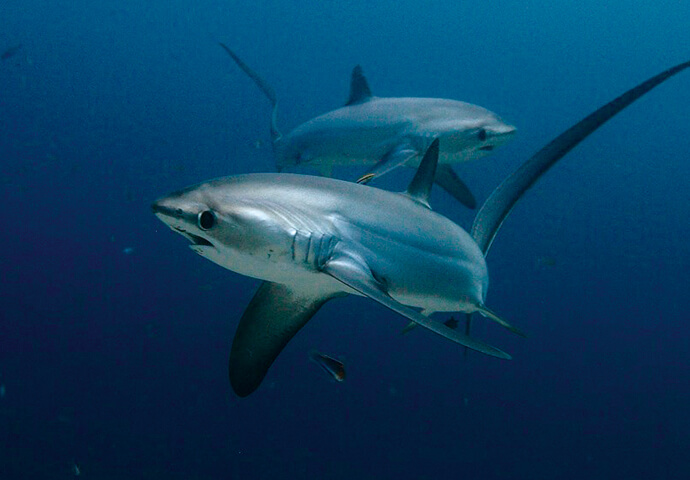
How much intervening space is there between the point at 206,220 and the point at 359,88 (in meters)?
4.10

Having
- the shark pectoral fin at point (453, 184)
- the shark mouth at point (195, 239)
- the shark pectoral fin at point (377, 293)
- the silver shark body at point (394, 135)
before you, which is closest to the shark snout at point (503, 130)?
the silver shark body at point (394, 135)

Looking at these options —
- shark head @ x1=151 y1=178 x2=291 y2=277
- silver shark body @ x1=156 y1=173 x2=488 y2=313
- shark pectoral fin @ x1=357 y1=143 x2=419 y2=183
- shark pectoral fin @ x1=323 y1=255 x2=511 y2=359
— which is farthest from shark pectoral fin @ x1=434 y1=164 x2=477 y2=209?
shark head @ x1=151 y1=178 x2=291 y2=277

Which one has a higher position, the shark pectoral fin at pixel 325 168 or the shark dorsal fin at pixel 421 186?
the shark dorsal fin at pixel 421 186

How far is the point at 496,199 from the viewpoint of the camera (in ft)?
8.54

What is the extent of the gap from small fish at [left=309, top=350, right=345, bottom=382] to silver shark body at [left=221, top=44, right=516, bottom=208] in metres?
1.76

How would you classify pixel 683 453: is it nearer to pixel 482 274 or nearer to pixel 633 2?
pixel 482 274

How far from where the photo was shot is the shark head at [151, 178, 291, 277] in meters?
1.49

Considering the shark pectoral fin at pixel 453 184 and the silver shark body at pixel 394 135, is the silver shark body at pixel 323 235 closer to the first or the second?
the silver shark body at pixel 394 135

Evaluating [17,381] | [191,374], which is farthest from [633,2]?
[17,381]

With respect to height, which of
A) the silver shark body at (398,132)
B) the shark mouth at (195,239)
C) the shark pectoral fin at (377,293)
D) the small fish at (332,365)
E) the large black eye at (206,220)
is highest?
the large black eye at (206,220)

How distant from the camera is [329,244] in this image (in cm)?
169

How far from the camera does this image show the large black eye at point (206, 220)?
1.49 metres

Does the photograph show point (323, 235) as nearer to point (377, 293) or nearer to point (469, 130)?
point (377, 293)

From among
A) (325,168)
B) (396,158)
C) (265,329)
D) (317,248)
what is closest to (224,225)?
(317,248)
